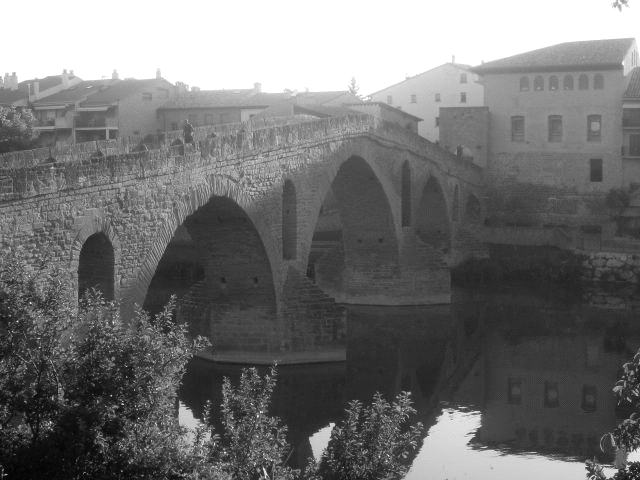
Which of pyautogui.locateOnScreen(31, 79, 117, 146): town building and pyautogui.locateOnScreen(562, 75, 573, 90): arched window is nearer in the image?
pyautogui.locateOnScreen(562, 75, 573, 90): arched window

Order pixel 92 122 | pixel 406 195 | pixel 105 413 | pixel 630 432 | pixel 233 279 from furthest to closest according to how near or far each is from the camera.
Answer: pixel 92 122
pixel 406 195
pixel 233 279
pixel 105 413
pixel 630 432

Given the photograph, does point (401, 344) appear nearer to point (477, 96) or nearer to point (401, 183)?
point (401, 183)

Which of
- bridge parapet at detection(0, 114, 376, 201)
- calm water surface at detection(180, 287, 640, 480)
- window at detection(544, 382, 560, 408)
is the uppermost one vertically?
bridge parapet at detection(0, 114, 376, 201)

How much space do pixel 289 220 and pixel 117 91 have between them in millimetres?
27113

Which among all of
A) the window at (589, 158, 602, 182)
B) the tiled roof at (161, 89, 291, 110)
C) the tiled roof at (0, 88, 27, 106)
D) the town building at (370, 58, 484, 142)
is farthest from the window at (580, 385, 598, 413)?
the tiled roof at (0, 88, 27, 106)

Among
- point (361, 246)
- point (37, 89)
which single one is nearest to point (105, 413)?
point (361, 246)

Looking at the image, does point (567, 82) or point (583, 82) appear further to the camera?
point (567, 82)

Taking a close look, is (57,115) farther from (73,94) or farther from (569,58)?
(569,58)

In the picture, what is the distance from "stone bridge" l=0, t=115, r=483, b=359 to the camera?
1683 cm

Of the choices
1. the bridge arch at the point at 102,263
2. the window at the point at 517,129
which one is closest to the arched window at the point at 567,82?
the window at the point at 517,129

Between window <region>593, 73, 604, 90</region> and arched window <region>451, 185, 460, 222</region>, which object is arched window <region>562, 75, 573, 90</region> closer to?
window <region>593, 73, 604, 90</region>

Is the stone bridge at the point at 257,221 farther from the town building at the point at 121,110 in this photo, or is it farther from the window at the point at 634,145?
the town building at the point at 121,110

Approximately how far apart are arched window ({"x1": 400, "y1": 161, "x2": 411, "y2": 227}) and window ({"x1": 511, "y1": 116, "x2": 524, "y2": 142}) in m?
10.5

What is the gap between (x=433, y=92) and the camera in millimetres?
57469
